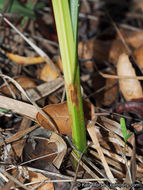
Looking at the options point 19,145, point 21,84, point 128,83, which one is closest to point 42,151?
point 19,145

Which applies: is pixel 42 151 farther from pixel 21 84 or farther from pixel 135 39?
pixel 135 39

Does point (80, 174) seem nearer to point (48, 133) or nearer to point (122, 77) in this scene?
point (48, 133)

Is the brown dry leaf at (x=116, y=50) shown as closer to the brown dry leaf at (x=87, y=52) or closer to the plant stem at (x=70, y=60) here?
the brown dry leaf at (x=87, y=52)

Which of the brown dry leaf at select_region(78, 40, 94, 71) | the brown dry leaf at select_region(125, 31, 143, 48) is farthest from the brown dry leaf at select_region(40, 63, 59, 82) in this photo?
the brown dry leaf at select_region(125, 31, 143, 48)

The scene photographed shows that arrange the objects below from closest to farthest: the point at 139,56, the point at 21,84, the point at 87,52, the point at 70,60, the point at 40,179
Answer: the point at 70,60 → the point at 40,179 → the point at 21,84 → the point at 139,56 → the point at 87,52

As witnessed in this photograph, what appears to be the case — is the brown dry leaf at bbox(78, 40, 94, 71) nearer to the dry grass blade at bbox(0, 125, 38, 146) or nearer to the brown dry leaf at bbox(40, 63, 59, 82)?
the brown dry leaf at bbox(40, 63, 59, 82)

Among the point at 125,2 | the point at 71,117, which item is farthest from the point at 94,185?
the point at 125,2
